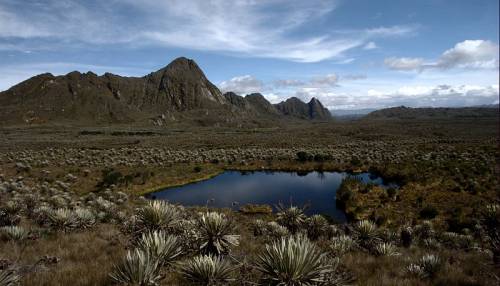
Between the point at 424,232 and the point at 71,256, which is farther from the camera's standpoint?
the point at 424,232

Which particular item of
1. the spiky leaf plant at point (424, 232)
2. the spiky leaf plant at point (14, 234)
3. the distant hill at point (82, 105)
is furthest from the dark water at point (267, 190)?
the distant hill at point (82, 105)

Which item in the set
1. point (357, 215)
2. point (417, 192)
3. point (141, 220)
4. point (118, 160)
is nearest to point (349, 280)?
point (141, 220)

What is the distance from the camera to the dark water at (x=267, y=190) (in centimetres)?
2355

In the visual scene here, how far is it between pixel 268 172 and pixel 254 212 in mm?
14480

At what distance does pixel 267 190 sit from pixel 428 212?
12.5m

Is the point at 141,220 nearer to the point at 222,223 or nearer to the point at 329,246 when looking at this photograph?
the point at 222,223

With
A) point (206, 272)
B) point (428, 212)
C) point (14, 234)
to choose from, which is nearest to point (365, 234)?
point (206, 272)

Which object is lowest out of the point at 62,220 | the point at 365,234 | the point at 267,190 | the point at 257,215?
the point at 267,190

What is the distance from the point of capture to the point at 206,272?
493 cm

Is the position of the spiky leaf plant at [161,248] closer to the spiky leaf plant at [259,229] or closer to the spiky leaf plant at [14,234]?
the spiky leaf plant at [14,234]

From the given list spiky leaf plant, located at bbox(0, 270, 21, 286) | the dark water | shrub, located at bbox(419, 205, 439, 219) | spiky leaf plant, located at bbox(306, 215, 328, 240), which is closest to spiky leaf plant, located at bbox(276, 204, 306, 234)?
spiky leaf plant, located at bbox(306, 215, 328, 240)

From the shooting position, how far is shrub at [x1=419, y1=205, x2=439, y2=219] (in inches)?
696

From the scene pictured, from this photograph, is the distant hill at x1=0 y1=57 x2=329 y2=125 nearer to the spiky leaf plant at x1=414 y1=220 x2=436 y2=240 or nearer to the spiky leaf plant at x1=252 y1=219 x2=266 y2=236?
the spiky leaf plant at x1=252 y1=219 x2=266 y2=236

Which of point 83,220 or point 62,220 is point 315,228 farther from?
point 62,220
